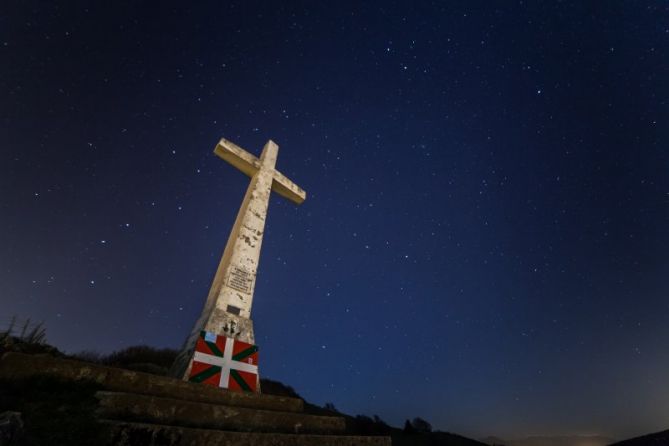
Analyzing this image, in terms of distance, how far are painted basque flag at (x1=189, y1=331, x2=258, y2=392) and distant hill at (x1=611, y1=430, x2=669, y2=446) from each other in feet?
17.3

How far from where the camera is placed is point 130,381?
301cm

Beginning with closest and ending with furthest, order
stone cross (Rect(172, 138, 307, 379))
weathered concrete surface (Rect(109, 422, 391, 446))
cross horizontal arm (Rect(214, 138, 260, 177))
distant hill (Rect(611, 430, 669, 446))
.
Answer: weathered concrete surface (Rect(109, 422, 391, 446))
distant hill (Rect(611, 430, 669, 446))
stone cross (Rect(172, 138, 307, 379))
cross horizontal arm (Rect(214, 138, 260, 177))

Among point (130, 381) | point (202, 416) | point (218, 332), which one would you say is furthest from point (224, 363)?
point (202, 416)

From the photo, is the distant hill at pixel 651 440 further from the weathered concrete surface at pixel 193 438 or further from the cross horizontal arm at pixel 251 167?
the cross horizontal arm at pixel 251 167

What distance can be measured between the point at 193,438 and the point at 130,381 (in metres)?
1.05

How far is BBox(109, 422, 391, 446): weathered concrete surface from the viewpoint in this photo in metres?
2.18

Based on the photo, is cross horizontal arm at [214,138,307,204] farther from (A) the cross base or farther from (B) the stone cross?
(A) the cross base

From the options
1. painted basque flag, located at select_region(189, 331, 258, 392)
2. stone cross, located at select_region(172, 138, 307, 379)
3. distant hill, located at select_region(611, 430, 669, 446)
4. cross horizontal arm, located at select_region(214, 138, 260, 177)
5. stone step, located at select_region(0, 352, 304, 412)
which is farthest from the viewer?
cross horizontal arm, located at select_region(214, 138, 260, 177)

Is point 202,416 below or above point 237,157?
below

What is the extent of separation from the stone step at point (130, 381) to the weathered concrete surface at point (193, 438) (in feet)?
2.74

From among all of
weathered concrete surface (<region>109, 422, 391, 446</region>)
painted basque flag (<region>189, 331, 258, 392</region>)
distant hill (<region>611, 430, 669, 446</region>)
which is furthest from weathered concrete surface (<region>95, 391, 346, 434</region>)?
distant hill (<region>611, 430, 669, 446</region>)

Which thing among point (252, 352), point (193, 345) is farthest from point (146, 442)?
point (252, 352)

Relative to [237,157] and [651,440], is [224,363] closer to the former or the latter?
[237,157]

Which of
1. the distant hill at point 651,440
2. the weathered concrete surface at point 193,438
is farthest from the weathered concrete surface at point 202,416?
the distant hill at point 651,440
